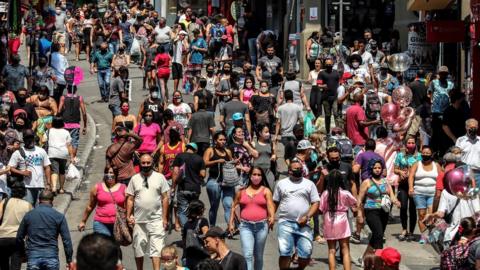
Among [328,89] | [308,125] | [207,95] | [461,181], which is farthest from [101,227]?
[328,89]

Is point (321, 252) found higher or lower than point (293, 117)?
lower

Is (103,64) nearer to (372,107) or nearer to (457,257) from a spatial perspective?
(372,107)

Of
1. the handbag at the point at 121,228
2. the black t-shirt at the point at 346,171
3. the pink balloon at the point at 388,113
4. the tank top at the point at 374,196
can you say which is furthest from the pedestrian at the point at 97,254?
the pink balloon at the point at 388,113

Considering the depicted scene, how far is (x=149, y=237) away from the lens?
1588 cm

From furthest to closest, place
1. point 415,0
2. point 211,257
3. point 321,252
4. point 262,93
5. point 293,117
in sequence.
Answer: point 415,0
point 262,93
point 293,117
point 321,252
point 211,257

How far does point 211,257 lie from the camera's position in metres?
12.8

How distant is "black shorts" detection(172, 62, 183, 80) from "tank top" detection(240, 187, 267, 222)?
1467cm

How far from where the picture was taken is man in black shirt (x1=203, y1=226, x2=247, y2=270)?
1227 cm

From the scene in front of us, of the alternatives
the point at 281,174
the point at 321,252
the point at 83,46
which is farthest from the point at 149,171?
the point at 83,46

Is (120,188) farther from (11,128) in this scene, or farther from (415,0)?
(415,0)

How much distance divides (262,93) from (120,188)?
318 inches

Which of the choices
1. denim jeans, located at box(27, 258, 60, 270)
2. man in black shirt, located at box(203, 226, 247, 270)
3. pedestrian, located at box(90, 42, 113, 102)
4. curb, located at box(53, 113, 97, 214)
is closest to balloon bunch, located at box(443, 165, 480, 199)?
man in black shirt, located at box(203, 226, 247, 270)

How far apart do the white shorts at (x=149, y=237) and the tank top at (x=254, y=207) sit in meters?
1.14

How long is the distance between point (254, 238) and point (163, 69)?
13573 millimetres
